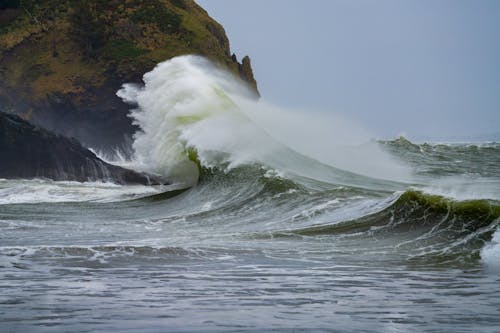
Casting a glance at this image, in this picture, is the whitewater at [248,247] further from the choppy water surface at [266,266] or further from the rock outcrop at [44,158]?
the rock outcrop at [44,158]

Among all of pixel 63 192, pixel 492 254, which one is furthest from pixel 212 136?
pixel 492 254

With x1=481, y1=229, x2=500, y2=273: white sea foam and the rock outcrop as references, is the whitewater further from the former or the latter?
the rock outcrop

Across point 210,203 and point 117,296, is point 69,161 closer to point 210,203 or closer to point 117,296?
point 210,203

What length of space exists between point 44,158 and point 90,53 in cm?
3772

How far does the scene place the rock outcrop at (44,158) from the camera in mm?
26891

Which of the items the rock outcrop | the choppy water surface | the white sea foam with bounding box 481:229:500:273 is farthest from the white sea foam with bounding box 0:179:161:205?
the white sea foam with bounding box 481:229:500:273

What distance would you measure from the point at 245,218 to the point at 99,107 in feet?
150

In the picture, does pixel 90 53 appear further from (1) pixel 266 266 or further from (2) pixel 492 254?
(2) pixel 492 254

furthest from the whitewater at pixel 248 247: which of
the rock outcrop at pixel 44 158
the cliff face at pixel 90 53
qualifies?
the cliff face at pixel 90 53

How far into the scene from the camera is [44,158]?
1088 inches

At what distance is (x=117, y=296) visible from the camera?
6.95 m

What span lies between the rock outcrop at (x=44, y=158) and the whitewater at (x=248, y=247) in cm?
348

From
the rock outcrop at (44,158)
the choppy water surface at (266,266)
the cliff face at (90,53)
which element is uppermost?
the cliff face at (90,53)

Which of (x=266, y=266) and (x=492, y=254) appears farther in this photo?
(x=492, y=254)
